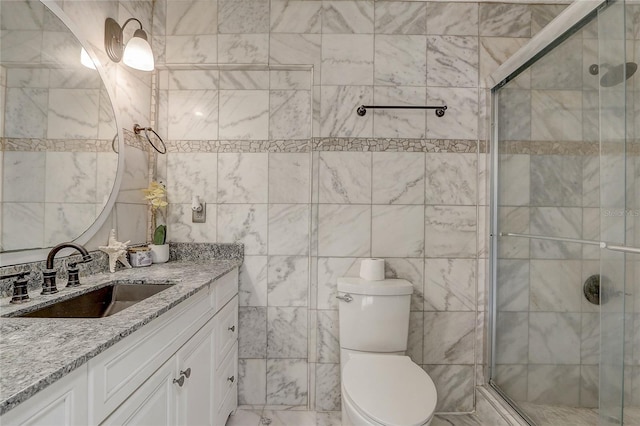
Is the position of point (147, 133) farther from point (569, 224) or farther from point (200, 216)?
point (569, 224)

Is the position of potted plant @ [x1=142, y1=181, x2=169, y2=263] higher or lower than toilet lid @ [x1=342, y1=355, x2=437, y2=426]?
higher

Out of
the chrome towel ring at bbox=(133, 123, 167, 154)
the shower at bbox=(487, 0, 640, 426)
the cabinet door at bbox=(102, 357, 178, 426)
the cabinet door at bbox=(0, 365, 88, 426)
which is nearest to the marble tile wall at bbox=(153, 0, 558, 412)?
the shower at bbox=(487, 0, 640, 426)

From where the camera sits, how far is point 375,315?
1.66 m

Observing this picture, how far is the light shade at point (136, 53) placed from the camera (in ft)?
5.20

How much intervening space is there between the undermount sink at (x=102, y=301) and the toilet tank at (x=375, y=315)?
2.93ft

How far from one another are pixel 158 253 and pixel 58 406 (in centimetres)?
129

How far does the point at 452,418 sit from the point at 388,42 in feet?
7.38

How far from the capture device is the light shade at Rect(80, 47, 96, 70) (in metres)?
1.41

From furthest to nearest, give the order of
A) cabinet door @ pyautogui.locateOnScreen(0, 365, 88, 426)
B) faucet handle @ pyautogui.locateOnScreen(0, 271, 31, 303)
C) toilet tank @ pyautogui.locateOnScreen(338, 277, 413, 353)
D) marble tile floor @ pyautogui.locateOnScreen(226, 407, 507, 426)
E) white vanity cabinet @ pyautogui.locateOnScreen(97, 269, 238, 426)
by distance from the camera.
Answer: marble tile floor @ pyautogui.locateOnScreen(226, 407, 507, 426) → toilet tank @ pyautogui.locateOnScreen(338, 277, 413, 353) → faucet handle @ pyautogui.locateOnScreen(0, 271, 31, 303) → white vanity cabinet @ pyautogui.locateOnScreen(97, 269, 238, 426) → cabinet door @ pyautogui.locateOnScreen(0, 365, 88, 426)

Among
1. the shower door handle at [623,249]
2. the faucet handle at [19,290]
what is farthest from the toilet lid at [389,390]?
the faucet handle at [19,290]

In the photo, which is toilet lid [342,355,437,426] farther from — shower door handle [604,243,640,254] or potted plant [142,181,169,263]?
potted plant [142,181,169,263]

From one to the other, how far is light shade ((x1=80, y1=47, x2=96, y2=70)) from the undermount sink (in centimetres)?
99

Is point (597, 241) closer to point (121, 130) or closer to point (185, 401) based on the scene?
point (185, 401)

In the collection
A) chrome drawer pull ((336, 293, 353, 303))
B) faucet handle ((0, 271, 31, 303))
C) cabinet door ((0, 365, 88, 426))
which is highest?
faucet handle ((0, 271, 31, 303))
